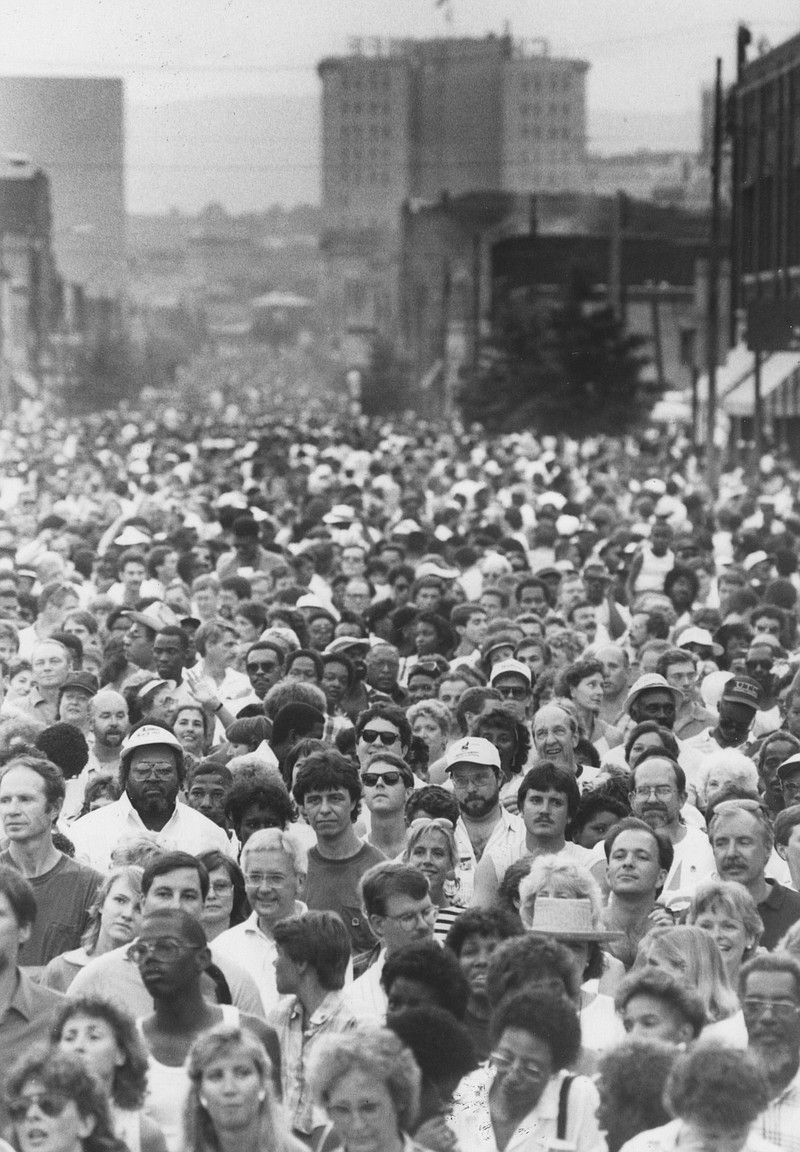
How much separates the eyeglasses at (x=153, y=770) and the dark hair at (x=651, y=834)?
6.23ft

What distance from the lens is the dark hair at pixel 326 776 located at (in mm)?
9445

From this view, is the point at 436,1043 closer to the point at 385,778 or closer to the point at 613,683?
the point at 385,778

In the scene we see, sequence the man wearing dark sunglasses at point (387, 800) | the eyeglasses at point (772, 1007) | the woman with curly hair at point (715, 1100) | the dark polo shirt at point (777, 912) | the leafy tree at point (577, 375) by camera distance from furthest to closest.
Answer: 1. the leafy tree at point (577, 375)
2. the man wearing dark sunglasses at point (387, 800)
3. the dark polo shirt at point (777, 912)
4. the eyeglasses at point (772, 1007)
5. the woman with curly hair at point (715, 1100)

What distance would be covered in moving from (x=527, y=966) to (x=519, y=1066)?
56cm

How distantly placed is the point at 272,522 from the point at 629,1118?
19.7 metres

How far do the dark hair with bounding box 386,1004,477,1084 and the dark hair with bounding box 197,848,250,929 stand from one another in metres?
2.04

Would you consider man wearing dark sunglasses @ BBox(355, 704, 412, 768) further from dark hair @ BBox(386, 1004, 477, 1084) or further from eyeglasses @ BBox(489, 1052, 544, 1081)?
eyeglasses @ BBox(489, 1052, 544, 1081)

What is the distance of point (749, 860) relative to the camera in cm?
866

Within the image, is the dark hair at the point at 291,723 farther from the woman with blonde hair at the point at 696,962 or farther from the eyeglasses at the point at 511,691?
the woman with blonde hair at the point at 696,962

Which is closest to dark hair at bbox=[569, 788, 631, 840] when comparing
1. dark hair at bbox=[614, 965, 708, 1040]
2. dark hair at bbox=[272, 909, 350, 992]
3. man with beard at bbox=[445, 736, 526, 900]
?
man with beard at bbox=[445, 736, 526, 900]

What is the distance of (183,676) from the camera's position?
46.0 ft

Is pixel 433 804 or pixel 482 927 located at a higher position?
pixel 482 927

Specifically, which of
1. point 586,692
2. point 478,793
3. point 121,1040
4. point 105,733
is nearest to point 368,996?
point 121,1040

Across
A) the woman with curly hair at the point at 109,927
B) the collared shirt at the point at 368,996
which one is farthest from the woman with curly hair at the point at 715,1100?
the woman with curly hair at the point at 109,927
